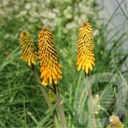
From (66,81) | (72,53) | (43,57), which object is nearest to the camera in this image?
(43,57)

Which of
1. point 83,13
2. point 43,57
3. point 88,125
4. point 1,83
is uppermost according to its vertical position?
point 83,13

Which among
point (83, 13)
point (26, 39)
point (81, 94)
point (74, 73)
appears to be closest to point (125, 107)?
point (81, 94)

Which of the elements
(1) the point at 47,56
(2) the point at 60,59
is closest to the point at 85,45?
(1) the point at 47,56

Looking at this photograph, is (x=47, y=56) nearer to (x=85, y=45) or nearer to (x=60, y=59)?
(x=85, y=45)

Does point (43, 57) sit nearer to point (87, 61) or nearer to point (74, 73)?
point (87, 61)

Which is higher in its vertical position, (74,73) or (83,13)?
(83,13)

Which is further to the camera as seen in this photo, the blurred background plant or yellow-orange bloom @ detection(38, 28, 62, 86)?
the blurred background plant
